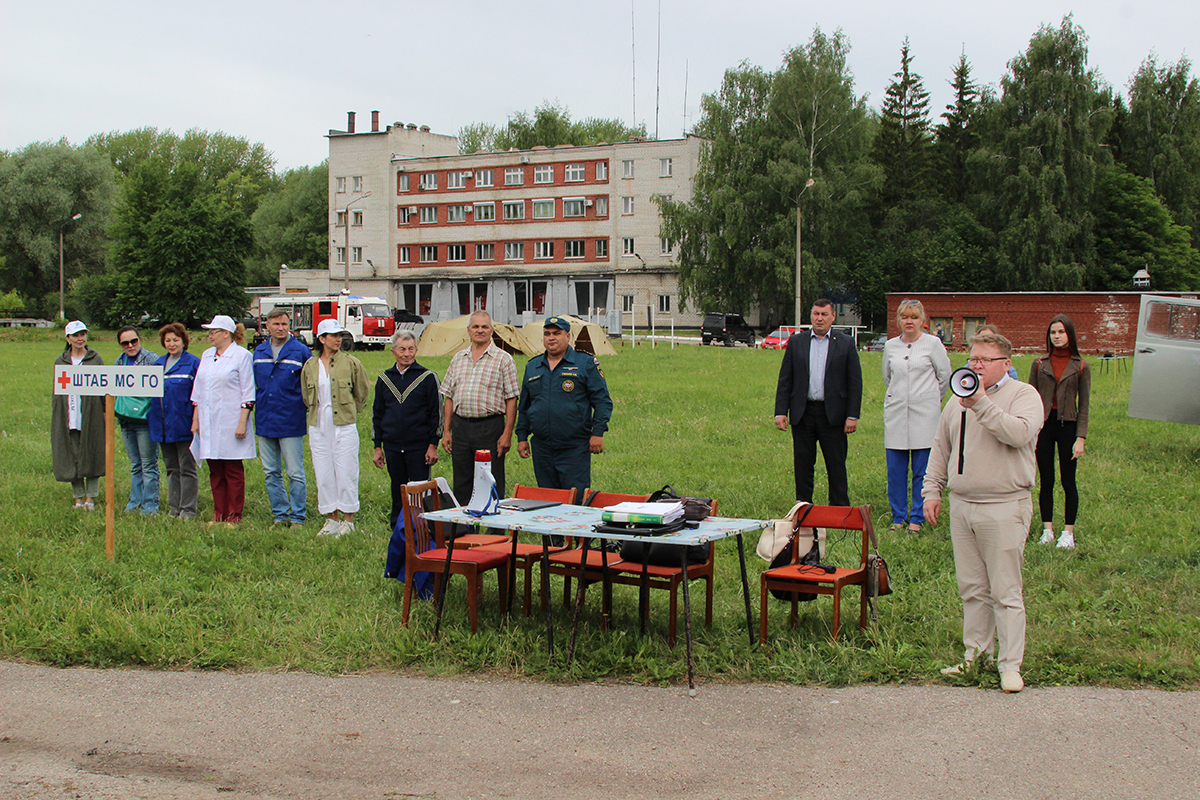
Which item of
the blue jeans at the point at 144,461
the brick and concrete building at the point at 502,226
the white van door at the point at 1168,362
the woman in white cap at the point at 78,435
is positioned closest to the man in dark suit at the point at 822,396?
the blue jeans at the point at 144,461

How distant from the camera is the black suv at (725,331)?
→ 55625mm

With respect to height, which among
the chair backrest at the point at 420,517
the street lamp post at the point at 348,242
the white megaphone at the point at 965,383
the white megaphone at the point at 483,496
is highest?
the street lamp post at the point at 348,242

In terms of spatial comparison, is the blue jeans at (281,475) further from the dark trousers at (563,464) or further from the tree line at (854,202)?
the tree line at (854,202)

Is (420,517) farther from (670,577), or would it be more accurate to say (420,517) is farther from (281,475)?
(281,475)

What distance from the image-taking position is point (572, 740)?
498cm

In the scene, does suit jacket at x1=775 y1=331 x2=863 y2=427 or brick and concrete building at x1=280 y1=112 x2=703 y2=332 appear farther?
brick and concrete building at x1=280 y1=112 x2=703 y2=332

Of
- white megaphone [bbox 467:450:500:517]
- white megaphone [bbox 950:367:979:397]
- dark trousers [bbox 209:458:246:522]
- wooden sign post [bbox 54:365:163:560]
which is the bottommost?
dark trousers [bbox 209:458:246:522]

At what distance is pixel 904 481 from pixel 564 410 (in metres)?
3.38

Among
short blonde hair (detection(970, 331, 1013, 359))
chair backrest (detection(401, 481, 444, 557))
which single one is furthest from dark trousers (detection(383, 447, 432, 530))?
short blonde hair (detection(970, 331, 1013, 359))

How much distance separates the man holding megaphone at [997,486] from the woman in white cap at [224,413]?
6.64 m

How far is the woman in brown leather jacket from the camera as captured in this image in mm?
8758

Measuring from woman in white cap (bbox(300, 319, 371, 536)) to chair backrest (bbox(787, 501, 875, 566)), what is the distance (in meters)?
4.77

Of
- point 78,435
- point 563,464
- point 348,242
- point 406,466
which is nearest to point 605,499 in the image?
point 563,464

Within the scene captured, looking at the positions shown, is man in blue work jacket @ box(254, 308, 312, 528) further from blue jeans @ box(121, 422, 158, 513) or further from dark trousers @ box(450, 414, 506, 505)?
dark trousers @ box(450, 414, 506, 505)
